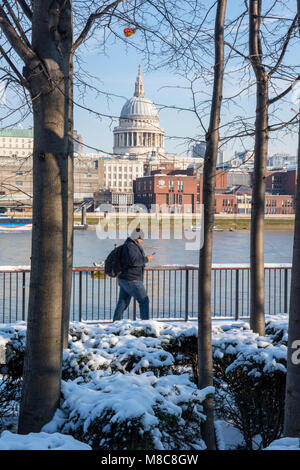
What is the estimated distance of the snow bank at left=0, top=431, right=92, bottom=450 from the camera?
3070mm

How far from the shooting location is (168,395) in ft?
13.1

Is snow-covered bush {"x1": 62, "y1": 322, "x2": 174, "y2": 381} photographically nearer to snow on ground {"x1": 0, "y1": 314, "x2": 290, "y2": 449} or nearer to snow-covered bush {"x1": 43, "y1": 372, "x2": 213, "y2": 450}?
snow on ground {"x1": 0, "y1": 314, "x2": 290, "y2": 449}

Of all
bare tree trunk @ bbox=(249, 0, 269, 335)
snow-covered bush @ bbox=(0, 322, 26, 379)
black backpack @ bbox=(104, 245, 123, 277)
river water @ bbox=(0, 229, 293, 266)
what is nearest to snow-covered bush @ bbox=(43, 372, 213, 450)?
snow-covered bush @ bbox=(0, 322, 26, 379)

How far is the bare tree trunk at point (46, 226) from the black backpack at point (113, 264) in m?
4.82

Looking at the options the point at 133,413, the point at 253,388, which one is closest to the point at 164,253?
the point at 253,388

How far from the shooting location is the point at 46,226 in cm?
409

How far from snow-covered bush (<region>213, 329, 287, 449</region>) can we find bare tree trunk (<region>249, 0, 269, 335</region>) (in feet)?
3.66

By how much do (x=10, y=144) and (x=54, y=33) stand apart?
598ft

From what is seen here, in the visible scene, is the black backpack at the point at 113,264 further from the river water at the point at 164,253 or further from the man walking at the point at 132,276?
the river water at the point at 164,253

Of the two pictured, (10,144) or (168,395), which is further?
(10,144)

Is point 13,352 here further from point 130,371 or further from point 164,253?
point 164,253

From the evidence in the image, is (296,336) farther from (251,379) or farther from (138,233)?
(138,233)

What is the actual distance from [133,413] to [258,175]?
3847 mm
